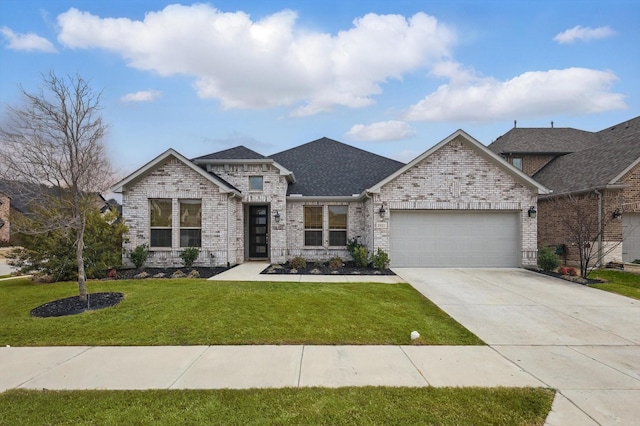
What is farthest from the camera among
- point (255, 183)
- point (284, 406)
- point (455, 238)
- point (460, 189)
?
point (255, 183)

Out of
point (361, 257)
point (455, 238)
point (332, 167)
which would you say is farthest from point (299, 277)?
point (332, 167)

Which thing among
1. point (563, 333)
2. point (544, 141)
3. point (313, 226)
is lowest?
point (563, 333)

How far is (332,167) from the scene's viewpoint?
54.9 feet

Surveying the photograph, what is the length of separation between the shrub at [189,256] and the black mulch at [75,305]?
12.9 ft

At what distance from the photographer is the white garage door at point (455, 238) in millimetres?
12875

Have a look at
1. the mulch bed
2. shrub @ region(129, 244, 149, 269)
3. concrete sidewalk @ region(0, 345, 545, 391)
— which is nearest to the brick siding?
the mulch bed

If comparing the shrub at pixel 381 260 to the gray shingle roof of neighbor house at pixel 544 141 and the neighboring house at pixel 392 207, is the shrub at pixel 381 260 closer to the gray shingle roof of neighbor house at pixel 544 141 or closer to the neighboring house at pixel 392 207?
the neighboring house at pixel 392 207

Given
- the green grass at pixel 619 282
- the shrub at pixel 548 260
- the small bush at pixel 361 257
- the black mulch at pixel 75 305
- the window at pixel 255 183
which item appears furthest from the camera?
the window at pixel 255 183

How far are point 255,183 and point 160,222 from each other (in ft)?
13.5

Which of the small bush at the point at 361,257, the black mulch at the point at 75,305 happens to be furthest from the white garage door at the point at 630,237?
the black mulch at the point at 75,305

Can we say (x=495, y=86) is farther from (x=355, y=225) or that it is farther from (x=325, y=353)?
(x=325, y=353)

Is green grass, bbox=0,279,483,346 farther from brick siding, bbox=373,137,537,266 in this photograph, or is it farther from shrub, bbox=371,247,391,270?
brick siding, bbox=373,137,537,266

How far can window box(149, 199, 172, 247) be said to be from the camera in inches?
495

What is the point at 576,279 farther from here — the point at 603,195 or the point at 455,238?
the point at 603,195
